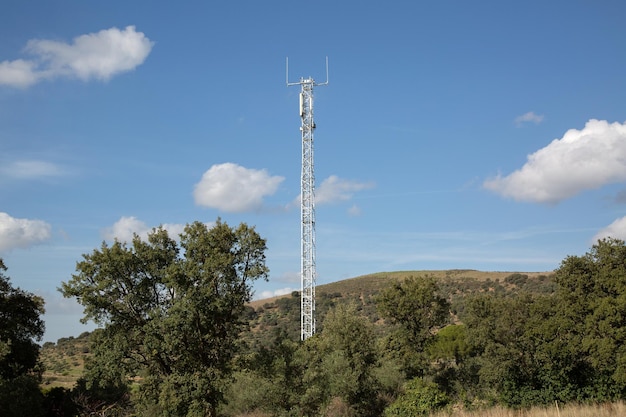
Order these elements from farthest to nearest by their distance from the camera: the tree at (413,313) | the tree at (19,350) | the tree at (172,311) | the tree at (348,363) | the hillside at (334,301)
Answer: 1. the hillside at (334,301)
2. the tree at (413,313)
3. the tree at (348,363)
4. the tree at (19,350)
5. the tree at (172,311)

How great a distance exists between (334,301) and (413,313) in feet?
182

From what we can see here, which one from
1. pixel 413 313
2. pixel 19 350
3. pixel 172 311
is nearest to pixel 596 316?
pixel 413 313

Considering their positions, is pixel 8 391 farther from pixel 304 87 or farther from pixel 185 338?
pixel 304 87

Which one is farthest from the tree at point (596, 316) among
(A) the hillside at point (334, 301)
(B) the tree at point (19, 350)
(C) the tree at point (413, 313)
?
(A) the hillside at point (334, 301)

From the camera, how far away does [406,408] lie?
33.0m

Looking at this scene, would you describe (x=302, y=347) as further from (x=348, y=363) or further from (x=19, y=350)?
(x=19, y=350)

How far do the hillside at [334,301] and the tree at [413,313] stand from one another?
25.0 meters

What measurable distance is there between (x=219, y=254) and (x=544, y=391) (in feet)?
73.7

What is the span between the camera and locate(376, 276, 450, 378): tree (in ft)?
144

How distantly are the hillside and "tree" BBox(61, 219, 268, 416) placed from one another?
128 ft

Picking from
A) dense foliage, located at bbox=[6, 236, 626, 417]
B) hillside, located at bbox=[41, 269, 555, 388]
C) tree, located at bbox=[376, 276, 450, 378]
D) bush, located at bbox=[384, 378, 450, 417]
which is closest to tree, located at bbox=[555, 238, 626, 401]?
dense foliage, located at bbox=[6, 236, 626, 417]

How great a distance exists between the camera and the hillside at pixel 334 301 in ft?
251

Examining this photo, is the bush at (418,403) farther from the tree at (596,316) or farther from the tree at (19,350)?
the tree at (19,350)

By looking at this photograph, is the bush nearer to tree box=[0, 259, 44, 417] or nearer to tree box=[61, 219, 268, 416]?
tree box=[61, 219, 268, 416]
